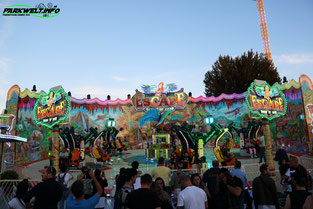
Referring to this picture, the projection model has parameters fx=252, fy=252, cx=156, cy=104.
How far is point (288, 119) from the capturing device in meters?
25.7

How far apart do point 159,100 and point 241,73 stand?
13.7 meters

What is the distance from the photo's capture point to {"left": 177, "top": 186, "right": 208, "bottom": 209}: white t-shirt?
405cm

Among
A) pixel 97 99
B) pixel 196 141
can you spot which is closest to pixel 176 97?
pixel 97 99

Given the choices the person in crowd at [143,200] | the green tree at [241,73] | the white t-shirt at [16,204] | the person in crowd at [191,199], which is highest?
the green tree at [241,73]

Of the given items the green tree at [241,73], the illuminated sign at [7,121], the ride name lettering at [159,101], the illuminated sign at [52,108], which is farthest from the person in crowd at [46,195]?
the green tree at [241,73]

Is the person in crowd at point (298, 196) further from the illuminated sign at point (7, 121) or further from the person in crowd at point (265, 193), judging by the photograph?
the illuminated sign at point (7, 121)

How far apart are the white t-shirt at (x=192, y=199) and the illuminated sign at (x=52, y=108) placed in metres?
13.7

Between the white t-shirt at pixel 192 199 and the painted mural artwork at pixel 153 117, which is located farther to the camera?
the painted mural artwork at pixel 153 117

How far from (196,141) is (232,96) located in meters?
16.4

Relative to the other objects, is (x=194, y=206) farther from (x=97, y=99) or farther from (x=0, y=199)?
(x=97, y=99)

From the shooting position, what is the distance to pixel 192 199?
4.07 metres

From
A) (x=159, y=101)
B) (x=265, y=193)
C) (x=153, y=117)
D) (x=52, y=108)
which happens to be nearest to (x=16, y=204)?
(x=265, y=193)

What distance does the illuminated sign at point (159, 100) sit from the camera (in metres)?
28.5

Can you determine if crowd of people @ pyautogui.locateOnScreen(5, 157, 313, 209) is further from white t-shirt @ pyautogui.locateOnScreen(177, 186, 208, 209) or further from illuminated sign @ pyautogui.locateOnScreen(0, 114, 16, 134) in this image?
illuminated sign @ pyautogui.locateOnScreen(0, 114, 16, 134)
